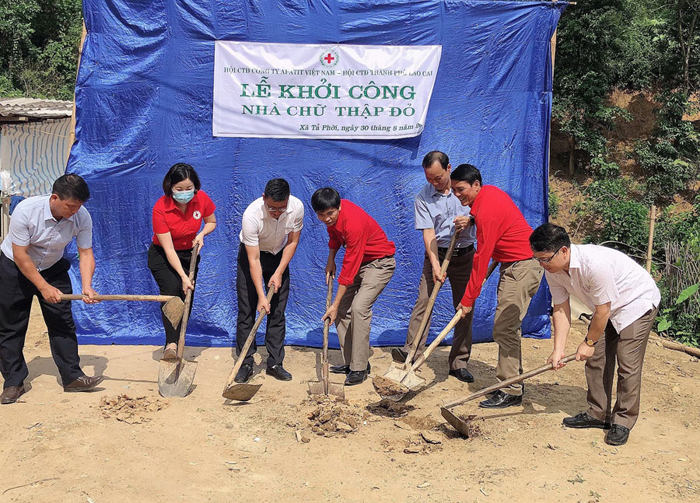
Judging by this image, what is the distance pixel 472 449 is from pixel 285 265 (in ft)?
6.26

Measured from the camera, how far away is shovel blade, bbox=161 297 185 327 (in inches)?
189

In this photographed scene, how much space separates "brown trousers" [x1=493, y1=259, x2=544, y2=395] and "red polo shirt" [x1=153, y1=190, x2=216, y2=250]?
7.67ft


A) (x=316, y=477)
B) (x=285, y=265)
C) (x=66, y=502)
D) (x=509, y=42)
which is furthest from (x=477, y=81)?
(x=66, y=502)

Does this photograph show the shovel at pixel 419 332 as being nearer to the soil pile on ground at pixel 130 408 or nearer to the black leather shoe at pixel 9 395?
the soil pile on ground at pixel 130 408

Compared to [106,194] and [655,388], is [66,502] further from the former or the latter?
[655,388]

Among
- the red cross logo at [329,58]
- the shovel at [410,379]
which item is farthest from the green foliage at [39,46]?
the shovel at [410,379]

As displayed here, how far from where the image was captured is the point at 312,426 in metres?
4.31

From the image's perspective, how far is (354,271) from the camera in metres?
4.77

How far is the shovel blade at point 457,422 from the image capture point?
13.5 feet

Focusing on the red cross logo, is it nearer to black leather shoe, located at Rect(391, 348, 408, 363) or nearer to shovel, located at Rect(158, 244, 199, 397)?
shovel, located at Rect(158, 244, 199, 397)

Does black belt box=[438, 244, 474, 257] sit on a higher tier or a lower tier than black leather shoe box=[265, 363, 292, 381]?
higher

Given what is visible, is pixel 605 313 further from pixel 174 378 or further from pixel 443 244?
pixel 174 378

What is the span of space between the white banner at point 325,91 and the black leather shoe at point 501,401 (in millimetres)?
2426

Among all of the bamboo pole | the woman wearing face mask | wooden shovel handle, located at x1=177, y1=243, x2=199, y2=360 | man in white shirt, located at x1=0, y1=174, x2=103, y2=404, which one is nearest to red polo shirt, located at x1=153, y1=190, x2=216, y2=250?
the woman wearing face mask
